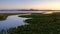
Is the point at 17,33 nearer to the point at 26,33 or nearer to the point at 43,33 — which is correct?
the point at 26,33

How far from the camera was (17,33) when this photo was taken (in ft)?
34.9

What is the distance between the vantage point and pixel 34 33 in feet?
35.0

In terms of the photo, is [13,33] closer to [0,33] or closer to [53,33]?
[0,33]

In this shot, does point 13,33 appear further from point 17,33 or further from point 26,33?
point 26,33

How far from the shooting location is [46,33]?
417 inches

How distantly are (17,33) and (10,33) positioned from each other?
1.69 feet

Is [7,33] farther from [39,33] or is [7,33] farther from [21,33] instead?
[39,33]

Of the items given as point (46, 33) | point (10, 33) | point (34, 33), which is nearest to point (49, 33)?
point (46, 33)

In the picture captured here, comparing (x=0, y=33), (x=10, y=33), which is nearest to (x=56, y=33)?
(x=10, y=33)

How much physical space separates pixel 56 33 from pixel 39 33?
4.07 feet

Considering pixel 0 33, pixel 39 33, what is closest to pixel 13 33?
pixel 0 33

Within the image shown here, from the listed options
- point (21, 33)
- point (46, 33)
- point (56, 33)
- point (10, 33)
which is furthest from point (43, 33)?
point (10, 33)

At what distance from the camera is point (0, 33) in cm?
1038

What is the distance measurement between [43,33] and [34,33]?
66 centimetres
